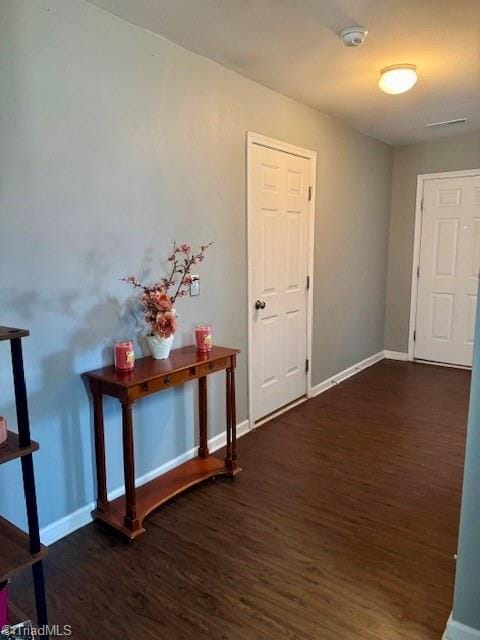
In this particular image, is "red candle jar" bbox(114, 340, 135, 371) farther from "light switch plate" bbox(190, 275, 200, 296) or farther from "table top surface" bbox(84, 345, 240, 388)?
"light switch plate" bbox(190, 275, 200, 296)

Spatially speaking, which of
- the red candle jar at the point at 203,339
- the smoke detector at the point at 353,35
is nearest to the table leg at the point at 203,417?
the red candle jar at the point at 203,339

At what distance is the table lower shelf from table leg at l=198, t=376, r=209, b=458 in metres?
0.06

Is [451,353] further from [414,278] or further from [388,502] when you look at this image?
[388,502]

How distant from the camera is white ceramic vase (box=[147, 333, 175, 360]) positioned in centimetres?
242

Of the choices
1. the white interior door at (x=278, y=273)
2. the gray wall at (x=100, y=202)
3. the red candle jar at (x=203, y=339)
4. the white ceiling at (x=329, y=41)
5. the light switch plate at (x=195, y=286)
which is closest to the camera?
the gray wall at (x=100, y=202)

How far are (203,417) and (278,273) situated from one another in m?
1.31

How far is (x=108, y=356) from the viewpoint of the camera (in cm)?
235

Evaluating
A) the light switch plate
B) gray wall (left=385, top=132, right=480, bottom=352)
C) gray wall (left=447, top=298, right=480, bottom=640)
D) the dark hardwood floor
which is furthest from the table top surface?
gray wall (left=385, top=132, right=480, bottom=352)

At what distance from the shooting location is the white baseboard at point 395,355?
17.6 ft

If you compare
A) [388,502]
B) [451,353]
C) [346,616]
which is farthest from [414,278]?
[346,616]

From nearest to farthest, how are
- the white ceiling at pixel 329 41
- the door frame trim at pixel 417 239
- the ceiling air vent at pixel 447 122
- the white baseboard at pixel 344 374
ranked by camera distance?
the white ceiling at pixel 329 41 → the ceiling air vent at pixel 447 122 → the white baseboard at pixel 344 374 → the door frame trim at pixel 417 239

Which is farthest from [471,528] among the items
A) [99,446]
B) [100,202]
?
[100,202]

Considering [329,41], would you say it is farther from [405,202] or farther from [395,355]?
[395,355]

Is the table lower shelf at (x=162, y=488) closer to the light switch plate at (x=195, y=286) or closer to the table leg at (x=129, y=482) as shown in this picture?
the table leg at (x=129, y=482)
